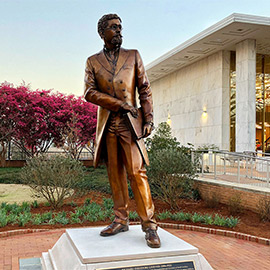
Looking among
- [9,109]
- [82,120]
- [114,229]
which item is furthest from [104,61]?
[82,120]

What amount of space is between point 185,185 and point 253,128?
907cm

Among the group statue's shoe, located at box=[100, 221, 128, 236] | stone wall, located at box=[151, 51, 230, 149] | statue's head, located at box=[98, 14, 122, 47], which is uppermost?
stone wall, located at box=[151, 51, 230, 149]

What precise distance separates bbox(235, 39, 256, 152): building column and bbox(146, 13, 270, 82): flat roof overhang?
636 millimetres

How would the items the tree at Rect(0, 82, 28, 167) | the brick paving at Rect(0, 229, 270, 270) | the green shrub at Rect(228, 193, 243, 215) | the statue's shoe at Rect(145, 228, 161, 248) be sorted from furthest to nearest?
the tree at Rect(0, 82, 28, 167), the green shrub at Rect(228, 193, 243, 215), the brick paving at Rect(0, 229, 270, 270), the statue's shoe at Rect(145, 228, 161, 248)

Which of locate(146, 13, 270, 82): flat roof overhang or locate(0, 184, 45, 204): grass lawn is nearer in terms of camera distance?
locate(0, 184, 45, 204): grass lawn

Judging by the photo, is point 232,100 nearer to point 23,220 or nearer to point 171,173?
point 171,173

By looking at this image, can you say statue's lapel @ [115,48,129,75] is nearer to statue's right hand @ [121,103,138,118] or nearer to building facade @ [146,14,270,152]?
statue's right hand @ [121,103,138,118]

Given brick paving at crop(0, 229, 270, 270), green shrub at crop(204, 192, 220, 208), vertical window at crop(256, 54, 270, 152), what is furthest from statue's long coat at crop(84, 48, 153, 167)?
vertical window at crop(256, 54, 270, 152)

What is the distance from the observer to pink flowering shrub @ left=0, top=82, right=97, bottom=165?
22891mm

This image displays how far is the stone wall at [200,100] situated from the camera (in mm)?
20594

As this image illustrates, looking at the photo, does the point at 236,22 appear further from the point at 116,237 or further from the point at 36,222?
the point at 116,237

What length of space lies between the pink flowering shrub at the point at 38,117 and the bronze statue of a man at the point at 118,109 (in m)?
17.4

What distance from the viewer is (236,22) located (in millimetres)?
16078

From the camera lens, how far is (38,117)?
2330 cm
